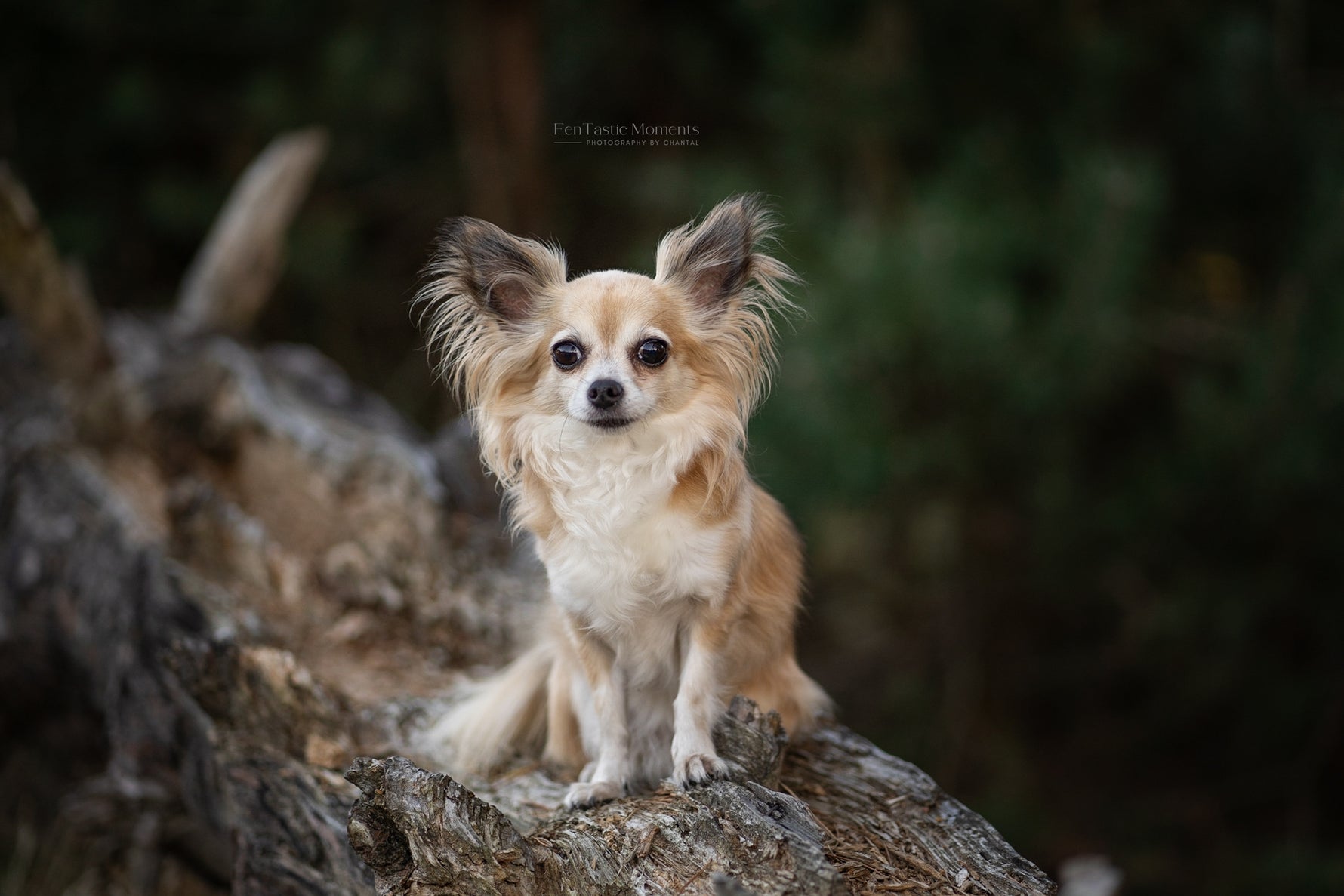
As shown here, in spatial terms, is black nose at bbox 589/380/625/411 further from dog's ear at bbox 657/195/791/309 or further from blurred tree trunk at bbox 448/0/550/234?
blurred tree trunk at bbox 448/0/550/234

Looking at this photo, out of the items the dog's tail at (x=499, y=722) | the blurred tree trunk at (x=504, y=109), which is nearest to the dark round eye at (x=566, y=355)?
the dog's tail at (x=499, y=722)

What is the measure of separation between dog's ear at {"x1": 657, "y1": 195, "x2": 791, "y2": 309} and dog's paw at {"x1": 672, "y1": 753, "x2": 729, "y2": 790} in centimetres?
110

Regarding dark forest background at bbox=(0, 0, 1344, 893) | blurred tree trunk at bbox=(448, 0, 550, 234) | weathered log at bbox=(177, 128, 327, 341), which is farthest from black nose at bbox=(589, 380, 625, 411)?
blurred tree trunk at bbox=(448, 0, 550, 234)

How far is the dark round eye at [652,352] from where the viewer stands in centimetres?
264

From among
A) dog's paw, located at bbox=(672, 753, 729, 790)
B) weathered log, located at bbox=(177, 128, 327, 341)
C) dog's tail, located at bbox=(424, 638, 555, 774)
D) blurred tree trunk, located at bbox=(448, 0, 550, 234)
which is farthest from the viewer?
blurred tree trunk, located at bbox=(448, 0, 550, 234)

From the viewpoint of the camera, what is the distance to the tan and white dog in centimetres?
260

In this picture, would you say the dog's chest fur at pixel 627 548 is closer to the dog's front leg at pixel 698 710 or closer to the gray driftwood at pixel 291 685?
the dog's front leg at pixel 698 710

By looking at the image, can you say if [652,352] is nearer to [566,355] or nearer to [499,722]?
[566,355]

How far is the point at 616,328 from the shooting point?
264cm

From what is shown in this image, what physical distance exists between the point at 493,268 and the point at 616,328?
0.37 m

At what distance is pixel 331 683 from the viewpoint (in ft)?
11.2

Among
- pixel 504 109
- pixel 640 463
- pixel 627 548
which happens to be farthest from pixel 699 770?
pixel 504 109

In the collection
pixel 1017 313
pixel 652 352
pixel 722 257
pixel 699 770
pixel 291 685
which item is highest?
pixel 1017 313

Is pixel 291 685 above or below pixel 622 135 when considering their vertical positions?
below
